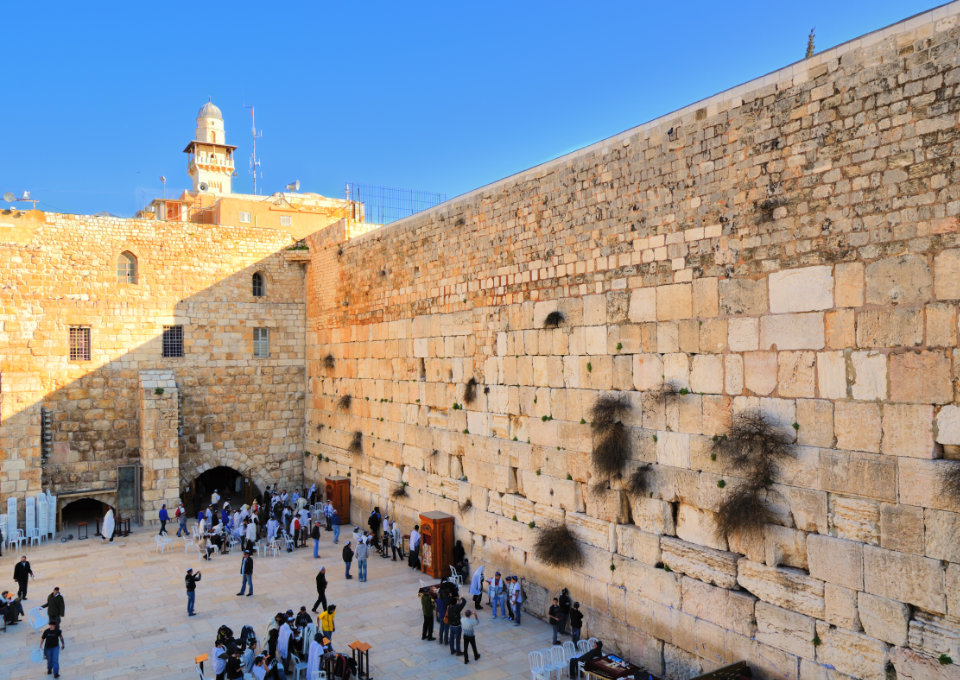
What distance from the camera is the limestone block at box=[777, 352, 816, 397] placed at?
260 inches

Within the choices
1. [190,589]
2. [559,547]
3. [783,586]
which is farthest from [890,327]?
[190,589]

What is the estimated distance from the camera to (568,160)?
31.7 ft

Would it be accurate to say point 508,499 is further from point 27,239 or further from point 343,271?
point 27,239

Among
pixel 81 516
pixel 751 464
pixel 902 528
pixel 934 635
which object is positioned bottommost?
pixel 81 516

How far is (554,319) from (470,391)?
263 cm

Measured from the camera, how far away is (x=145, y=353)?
17.3m

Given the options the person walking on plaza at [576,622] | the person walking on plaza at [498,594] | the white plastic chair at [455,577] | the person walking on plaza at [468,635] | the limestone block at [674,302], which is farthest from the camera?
the white plastic chair at [455,577]

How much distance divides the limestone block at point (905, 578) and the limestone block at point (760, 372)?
5.69 feet

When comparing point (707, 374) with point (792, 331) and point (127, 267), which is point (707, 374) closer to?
point (792, 331)

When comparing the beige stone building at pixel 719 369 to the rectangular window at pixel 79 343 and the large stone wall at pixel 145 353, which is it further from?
the rectangular window at pixel 79 343

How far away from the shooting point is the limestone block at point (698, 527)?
7.53 metres

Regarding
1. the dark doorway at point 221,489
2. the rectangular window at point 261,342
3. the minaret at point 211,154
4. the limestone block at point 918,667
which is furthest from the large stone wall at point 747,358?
the minaret at point 211,154

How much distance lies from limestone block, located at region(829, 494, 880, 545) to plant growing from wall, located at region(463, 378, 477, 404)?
6339 millimetres

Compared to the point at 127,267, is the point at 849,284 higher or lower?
lower
